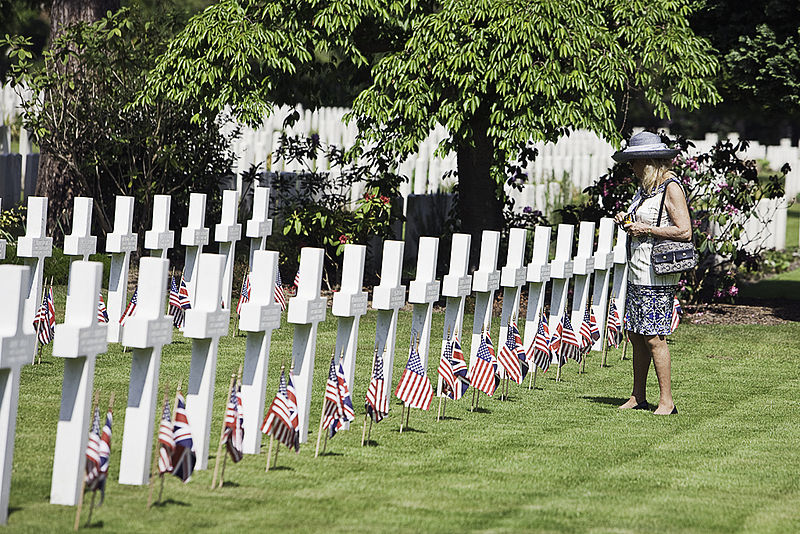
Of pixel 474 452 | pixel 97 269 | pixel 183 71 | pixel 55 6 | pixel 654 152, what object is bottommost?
pixel 474 452

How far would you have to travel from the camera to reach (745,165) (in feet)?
43.6

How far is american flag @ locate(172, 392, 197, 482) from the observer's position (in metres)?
5.00

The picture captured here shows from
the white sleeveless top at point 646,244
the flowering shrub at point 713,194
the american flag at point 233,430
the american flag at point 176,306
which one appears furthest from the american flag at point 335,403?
the flowering shrub at point 713,194

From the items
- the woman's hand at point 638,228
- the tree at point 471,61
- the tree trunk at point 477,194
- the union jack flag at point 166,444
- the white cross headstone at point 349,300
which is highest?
the tree at point 471,61

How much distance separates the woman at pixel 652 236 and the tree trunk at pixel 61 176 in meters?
9.64

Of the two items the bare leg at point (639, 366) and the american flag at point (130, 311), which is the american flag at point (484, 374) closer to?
the bare leg at point (639, 366)

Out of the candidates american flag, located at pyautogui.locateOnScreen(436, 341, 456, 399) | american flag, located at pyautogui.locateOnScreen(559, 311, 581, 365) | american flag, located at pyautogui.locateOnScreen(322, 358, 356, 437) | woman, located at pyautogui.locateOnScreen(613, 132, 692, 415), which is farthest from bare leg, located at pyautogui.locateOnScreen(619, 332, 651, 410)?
american flag, located at pyautogui.locateOnScreen(322, 358, 356, 437)

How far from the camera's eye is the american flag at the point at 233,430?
526 cm

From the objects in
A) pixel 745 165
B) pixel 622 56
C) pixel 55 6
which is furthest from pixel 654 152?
pixel 55 6

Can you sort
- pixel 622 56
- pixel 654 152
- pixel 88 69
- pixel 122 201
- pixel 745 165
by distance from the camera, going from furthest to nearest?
pixel 88 69 < pixel 745 165 < pixel 622 56 < pixel 122 201 < pixel 654 152

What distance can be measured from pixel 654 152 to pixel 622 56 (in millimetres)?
4777

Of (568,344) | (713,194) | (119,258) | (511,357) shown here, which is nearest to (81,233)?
(119,258)

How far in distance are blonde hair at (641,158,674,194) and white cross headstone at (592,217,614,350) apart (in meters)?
2.55

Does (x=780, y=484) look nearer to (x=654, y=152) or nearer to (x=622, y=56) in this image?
(x=654, y=152)
